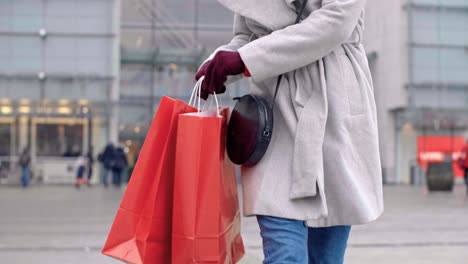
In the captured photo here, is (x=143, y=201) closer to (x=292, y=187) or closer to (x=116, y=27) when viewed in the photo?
(x=292, y=187)

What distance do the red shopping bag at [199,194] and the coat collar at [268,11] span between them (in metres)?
0.39

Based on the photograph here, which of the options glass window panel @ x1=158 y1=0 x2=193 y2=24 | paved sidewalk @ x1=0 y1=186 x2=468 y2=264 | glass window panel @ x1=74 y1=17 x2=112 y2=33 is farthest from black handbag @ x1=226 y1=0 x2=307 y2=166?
glass window panel @ x1=158 y1=0 x2=193 y2=24

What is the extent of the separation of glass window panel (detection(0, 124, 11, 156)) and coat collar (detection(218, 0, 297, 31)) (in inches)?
1111

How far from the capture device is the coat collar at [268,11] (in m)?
2.38

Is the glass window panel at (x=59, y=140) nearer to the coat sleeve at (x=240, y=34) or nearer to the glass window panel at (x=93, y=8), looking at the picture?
the glass window panel at (x=93, y=8)

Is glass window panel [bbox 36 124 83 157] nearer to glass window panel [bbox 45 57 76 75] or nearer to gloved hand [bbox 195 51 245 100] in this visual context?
glass window panel [bbox 45 57 76 75]

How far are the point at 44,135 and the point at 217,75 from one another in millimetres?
28249

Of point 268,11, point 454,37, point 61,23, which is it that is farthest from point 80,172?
point 268,11

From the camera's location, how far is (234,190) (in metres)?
2.45

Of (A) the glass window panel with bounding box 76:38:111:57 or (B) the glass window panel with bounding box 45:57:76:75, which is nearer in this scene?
(B) the glass window panel with bounding box 45:57:76:75

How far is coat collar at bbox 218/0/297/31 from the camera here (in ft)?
7.81

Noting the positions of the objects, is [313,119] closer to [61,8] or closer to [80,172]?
[80,172]

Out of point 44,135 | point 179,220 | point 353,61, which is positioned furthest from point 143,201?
point 44,135

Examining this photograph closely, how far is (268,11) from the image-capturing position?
2.38m
